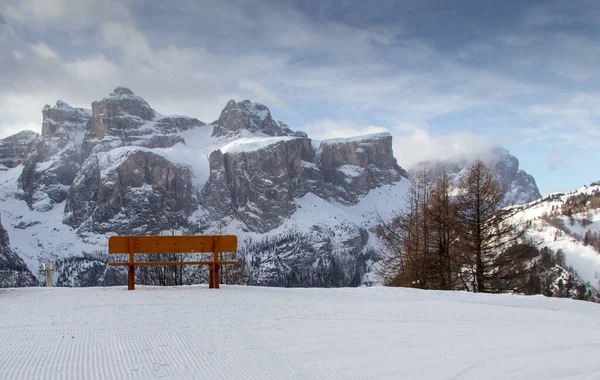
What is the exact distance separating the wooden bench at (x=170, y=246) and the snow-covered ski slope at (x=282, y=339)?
173cm

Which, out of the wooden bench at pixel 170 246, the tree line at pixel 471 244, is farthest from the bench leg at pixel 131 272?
the tree line at pixel 471 244

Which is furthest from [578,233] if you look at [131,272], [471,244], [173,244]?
[131,272]

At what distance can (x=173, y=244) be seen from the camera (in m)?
11.7

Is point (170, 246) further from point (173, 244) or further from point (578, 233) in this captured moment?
point (578, 233)

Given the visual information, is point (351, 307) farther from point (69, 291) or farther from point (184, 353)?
point (69, 291)

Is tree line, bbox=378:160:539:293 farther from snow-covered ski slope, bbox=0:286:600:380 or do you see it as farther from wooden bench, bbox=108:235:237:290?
snow-covered ski slope, bbox=0:286:600:380

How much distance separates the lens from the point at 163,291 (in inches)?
420

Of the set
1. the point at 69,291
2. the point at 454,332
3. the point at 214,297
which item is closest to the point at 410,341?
the point at 454,332

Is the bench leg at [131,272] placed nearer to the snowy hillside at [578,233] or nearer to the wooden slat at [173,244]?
the wooden slat at [173,244]

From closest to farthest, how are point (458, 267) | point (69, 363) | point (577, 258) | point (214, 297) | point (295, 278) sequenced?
point (69, 363), point (214, 297), point (458, 267), point (577, 258), point (295, 278)

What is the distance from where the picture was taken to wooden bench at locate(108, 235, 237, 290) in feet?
37.2

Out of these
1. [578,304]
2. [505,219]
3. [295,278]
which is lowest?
[295,278]

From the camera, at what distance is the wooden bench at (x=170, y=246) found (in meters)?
11.4

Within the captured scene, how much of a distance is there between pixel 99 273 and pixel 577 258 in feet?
553
